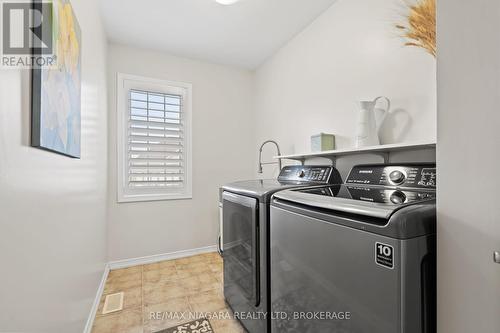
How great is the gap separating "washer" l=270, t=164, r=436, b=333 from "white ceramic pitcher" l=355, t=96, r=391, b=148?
1.10 feet

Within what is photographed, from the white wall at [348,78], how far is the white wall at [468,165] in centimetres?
74

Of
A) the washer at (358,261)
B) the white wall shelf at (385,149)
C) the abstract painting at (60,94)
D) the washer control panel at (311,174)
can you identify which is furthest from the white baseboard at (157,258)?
the white wall shelf at (385,149)

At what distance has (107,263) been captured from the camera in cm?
249

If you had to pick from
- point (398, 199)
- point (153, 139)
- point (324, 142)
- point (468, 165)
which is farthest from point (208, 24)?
point (468, 165)

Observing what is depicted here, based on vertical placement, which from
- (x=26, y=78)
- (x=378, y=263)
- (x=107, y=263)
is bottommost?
(x=107, y=263)

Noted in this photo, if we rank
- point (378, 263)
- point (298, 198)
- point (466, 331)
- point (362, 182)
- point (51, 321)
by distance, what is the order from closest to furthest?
point (466, 331) → point (378, 263) → point (51, 321) → point (298, 198) → point (362, 182)

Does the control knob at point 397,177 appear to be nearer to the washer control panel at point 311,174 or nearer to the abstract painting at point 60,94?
the washer control panel at point 311,174

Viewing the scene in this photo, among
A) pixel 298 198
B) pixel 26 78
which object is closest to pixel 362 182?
pixel 298 198

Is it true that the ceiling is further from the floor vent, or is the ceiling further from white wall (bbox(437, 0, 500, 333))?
the floor vent

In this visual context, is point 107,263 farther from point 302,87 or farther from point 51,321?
point 302,87

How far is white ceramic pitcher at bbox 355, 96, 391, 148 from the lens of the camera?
1488 mm

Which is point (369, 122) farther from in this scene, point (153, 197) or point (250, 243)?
point (153, 197)

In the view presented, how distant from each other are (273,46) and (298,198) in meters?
2.24

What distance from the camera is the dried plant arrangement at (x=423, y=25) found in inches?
46.2
